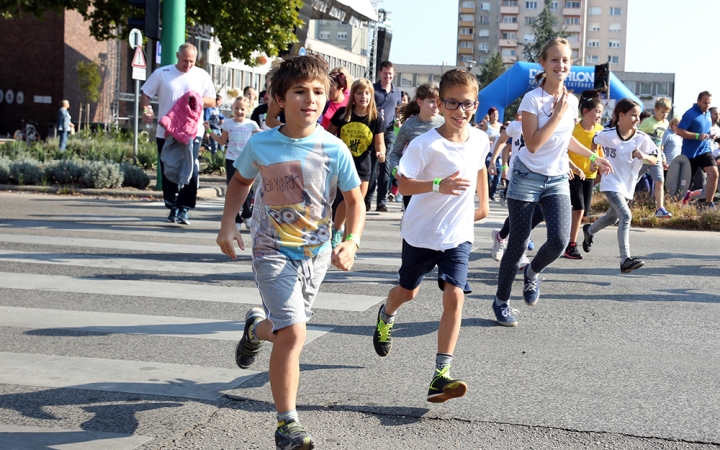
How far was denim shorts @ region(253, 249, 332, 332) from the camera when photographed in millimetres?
3859

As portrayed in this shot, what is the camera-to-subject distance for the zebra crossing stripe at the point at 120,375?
4.59 m

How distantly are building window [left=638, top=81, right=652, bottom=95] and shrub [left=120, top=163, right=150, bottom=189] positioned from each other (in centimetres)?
11889

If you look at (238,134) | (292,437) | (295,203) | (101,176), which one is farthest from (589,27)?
(292,437)

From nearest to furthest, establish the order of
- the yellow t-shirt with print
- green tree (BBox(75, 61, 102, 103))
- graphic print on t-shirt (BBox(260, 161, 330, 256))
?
graphic print on t-shirt (BBox(260, 161, 330, 256))
the yellow t-shirt with print
green tree (BBox(75, 61, 102, 103))

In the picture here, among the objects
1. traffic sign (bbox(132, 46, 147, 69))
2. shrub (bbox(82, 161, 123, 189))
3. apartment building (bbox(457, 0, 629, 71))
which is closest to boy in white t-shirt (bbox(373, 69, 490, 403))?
shrub (bbox(82, 161, 123, 189))

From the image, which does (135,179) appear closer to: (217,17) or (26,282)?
(217,17)

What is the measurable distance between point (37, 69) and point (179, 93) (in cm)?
3361

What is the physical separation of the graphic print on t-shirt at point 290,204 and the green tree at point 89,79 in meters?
37.3

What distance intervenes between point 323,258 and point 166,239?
6.43 metres

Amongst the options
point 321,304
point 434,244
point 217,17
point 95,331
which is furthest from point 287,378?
point 217,17

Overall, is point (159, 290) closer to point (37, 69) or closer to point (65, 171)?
point (65, 171)

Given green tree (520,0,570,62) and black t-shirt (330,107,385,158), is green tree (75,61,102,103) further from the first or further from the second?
green tree (520,0,570,62)

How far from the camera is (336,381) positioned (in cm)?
480

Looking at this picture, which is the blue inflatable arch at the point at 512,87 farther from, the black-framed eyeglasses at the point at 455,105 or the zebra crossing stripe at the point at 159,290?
the black-framed eyeglasses at the point at 455,105
